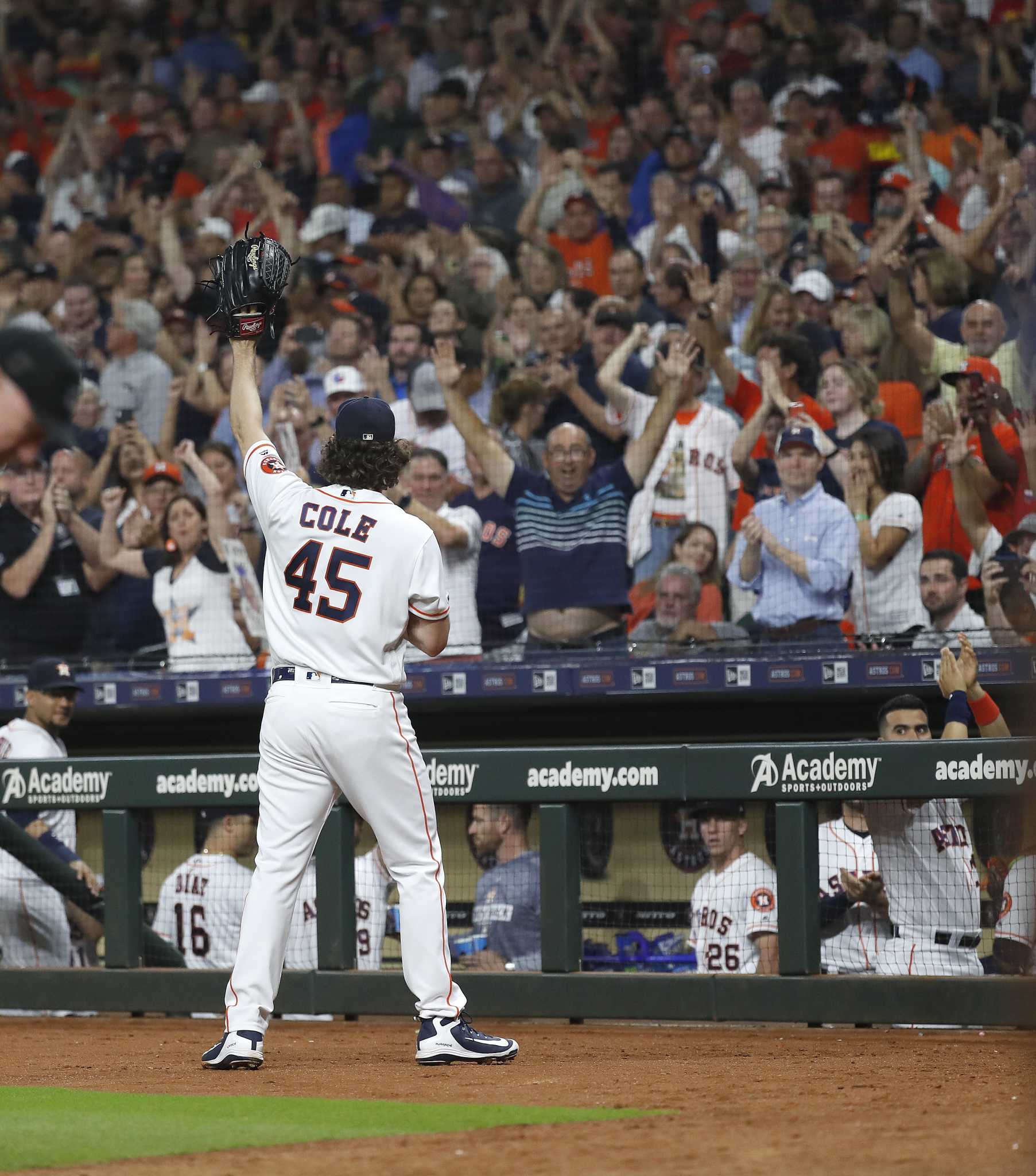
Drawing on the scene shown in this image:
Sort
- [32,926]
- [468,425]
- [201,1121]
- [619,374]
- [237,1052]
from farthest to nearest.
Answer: [619,374] → [468,425] → [32,926] → [237,1052] → [201,1121]

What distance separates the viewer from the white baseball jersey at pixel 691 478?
8586 mm

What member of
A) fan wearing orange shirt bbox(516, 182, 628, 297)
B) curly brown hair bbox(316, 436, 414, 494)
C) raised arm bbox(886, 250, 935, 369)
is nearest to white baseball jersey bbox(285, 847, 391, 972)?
curly brown hair bbox(316, 436, 414, 494)

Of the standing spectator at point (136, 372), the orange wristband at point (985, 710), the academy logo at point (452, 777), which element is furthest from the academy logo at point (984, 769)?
the standing spectator at point (136, 372)

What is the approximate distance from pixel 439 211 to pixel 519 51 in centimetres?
157

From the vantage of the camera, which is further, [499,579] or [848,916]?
[499,579]

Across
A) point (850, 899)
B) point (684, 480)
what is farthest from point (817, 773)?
point (684, 480)

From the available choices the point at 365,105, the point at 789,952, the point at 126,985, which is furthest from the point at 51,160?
the point at 789,952

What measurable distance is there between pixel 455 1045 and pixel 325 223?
8.15 m

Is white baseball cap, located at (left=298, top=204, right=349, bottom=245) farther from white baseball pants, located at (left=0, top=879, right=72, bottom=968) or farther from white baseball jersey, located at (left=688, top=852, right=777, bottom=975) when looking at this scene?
white baseball jersey, located at (left=688, top=852, right=777, bottom=975)

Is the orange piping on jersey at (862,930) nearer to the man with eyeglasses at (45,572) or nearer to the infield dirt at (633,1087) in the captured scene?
the infield dirt at (633,1087)

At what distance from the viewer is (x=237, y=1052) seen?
492cm

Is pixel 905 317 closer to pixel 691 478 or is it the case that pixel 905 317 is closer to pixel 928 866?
pixel 691 478

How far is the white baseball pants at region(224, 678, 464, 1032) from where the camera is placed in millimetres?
4914

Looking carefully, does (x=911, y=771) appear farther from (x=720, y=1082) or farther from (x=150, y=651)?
(x=150, y=651)
